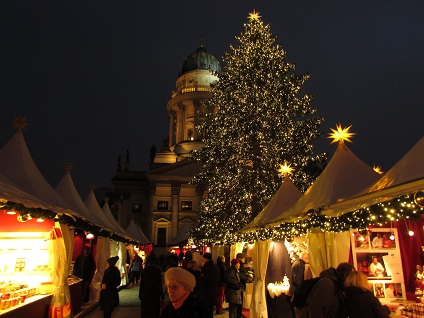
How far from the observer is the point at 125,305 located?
14.9 m

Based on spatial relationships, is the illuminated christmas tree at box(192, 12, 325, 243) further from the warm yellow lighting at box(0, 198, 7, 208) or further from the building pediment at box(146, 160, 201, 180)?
the building pediment at box(146, 160, 201, 180)

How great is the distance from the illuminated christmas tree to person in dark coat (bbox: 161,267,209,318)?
1717cm

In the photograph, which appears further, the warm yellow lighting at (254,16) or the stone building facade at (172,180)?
the stone building facade at (172,180)

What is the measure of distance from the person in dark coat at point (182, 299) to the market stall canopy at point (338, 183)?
3.91 meters

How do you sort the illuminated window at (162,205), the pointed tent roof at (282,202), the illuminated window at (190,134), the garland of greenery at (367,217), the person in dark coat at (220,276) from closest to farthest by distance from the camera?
the garland of greenery at (367,217)
the pointed tent roof at (282,202)
the person in dark coat at (220,276)
the illuminated window at (162,205)
the illuminated window at (190,134)

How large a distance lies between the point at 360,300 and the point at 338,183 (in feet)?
12.6

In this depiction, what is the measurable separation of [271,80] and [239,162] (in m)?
4.94

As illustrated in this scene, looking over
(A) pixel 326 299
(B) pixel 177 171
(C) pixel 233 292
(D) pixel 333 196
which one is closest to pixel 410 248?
(D) pixel 333 196

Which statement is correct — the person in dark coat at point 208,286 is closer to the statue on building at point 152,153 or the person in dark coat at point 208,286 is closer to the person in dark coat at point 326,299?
the person in dark coat at point 326,299

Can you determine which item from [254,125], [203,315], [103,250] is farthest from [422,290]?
[254,125]

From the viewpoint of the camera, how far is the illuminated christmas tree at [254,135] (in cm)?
2134

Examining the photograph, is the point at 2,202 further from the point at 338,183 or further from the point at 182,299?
the point at 338,183

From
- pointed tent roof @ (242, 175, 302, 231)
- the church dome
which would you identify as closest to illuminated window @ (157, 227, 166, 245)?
the church dome

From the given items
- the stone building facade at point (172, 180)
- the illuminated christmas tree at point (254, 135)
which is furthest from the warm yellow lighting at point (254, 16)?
the stone building facade at point (172, 180)
